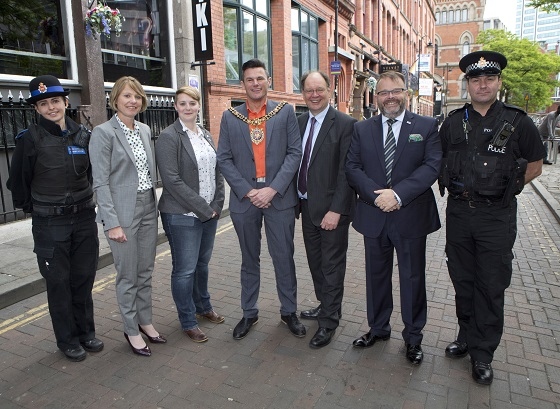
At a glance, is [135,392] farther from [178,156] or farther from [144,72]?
[144,72]

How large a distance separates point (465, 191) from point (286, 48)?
14.7 meters

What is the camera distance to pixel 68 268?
11.3ft

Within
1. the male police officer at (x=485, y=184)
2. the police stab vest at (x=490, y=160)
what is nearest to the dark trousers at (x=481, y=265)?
the male police officer at (x=485, y=184)

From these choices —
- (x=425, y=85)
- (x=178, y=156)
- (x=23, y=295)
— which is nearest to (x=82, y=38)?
(x=23, y=295)

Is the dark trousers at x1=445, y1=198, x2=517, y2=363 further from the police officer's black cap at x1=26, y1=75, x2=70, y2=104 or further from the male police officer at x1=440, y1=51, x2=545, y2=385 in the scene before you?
the police officer's black cap at x1=26, y1=75, x2=70, y2=104

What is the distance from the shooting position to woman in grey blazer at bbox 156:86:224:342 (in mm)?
3498

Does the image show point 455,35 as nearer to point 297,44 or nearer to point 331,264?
point 297,44

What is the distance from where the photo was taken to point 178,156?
352 cm

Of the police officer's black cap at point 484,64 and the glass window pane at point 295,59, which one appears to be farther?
the glass window pane at point 295,59

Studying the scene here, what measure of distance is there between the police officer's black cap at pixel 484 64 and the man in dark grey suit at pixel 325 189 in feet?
3.18

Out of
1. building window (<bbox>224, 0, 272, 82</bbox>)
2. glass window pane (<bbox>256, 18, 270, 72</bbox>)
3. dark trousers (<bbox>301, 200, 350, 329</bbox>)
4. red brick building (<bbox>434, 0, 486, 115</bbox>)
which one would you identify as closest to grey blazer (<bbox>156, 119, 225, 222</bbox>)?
dark trousers (<bbox>301, 200, 350, 329</bbox>)

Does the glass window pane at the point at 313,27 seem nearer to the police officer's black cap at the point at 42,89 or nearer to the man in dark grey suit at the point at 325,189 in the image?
the man in dark grey suit at the point at 325,189

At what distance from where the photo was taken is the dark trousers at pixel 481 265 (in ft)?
9.95

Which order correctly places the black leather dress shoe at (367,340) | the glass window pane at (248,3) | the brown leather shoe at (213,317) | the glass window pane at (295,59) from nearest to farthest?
the black leather dress shoe at (367,340), the brown leather shoe at (213,317), the glass window pane at (248,3), the glass window pane at (295,59)
